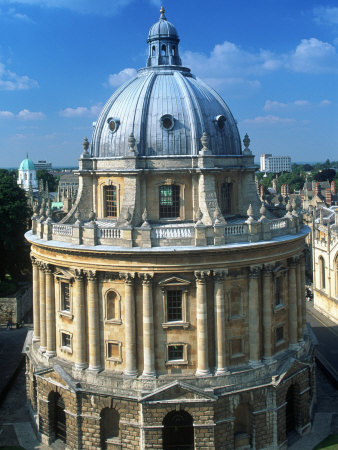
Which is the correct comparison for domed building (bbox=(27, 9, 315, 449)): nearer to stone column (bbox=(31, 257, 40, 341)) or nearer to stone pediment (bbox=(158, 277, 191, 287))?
stone pediment (bbox=(158, 277, 191, 287))

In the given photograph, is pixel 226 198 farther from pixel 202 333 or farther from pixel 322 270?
pixel 322 270

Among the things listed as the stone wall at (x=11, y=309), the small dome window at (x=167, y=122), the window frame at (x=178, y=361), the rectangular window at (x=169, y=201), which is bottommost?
the stone wall at (x=11, y=309)

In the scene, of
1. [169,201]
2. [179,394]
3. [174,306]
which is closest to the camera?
[179,394]

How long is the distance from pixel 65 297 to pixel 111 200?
26.1 feet

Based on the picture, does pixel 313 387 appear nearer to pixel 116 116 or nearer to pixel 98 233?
pixel 98 233

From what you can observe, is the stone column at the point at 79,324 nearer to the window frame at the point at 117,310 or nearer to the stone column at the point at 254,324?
the window frame at the point at 117,310

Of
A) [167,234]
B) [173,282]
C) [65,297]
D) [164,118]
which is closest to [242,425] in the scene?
[173,282]

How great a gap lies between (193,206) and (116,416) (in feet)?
50.2

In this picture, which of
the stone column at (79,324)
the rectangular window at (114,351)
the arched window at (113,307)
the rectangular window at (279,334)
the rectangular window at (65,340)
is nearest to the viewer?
the arched window at (113,307)

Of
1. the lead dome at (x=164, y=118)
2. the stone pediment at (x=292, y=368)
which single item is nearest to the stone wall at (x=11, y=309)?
the lead dome at (x=164, y=118)

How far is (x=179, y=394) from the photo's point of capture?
108 feet

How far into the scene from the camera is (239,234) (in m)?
34.2

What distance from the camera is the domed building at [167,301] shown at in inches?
1310

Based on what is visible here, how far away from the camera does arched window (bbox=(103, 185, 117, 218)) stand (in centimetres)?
3922
